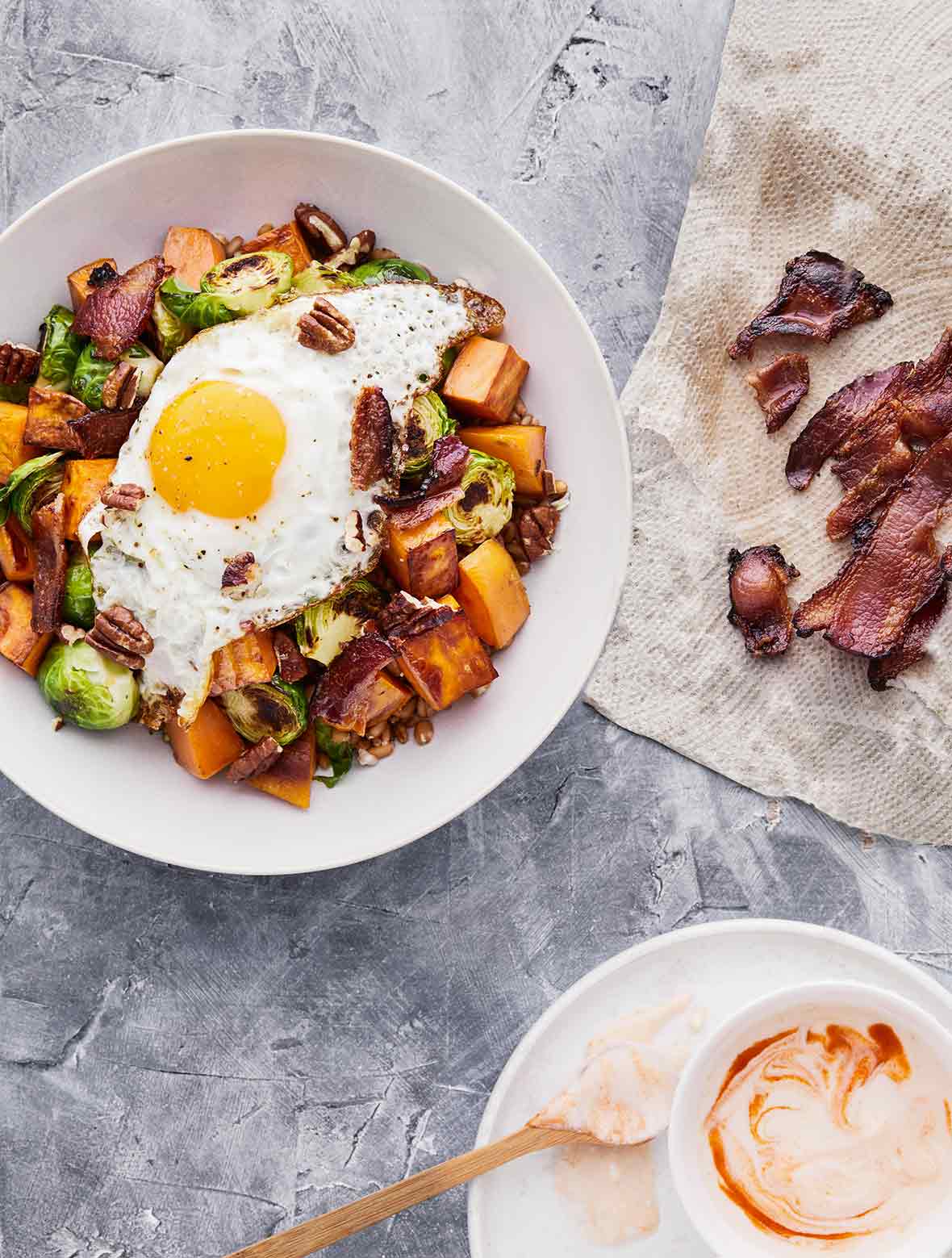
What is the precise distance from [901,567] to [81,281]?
2.16 m

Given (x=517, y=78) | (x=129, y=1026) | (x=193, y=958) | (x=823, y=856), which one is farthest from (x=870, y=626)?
(x=129, y=1026)

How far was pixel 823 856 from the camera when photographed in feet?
10.0

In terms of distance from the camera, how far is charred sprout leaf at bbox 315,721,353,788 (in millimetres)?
2842

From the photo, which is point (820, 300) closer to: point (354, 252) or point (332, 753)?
point (354, 252)

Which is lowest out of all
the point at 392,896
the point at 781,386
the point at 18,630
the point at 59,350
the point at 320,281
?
the point at 392,896

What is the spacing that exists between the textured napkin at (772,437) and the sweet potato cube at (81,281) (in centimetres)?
138

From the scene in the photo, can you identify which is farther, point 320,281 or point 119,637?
point 320,281

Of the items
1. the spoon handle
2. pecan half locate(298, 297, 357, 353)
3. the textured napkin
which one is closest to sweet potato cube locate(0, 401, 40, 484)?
pecan half locate(298, 297, 357, 353)

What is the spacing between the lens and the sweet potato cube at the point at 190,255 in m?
2.77

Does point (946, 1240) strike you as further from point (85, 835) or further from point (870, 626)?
point (85, 835)

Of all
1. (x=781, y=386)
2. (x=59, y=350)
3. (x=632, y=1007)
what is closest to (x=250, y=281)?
(x=59, y=350)

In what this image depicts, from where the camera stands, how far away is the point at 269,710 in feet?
8.99

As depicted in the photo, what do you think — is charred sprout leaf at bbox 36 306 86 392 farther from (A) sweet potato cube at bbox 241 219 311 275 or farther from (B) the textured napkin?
(B) the textured napkin

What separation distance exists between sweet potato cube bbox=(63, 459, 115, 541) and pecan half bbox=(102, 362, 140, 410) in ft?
0.45
